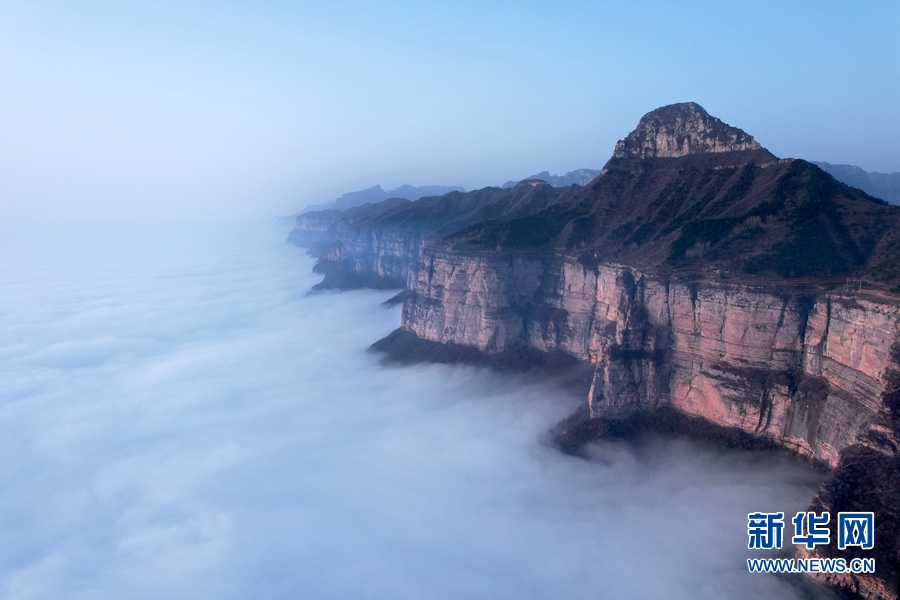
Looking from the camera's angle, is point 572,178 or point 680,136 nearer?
point 680,136

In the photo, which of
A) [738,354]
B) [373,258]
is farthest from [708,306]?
[373,258]

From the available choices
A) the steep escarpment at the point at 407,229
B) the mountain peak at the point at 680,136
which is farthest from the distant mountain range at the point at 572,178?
the mountain peak at the point at 680,136

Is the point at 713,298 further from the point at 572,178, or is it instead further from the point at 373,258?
the point at 572,178

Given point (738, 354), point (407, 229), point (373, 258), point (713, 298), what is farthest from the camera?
point (373, 258)

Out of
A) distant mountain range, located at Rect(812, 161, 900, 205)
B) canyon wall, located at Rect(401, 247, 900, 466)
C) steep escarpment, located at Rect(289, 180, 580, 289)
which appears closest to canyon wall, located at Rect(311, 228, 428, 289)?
steep escarpment, located at Rect(289, 180, 580, 289)

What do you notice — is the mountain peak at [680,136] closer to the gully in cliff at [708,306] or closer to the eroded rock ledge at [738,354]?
the gully in cliff at [708,306]

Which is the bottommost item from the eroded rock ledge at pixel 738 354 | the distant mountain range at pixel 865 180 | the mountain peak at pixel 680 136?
the eroded rock ledge at pixel 738 354

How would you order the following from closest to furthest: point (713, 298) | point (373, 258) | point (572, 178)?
1. point (713, 298)
2. point (373, 258)
3. point (572, 178)
